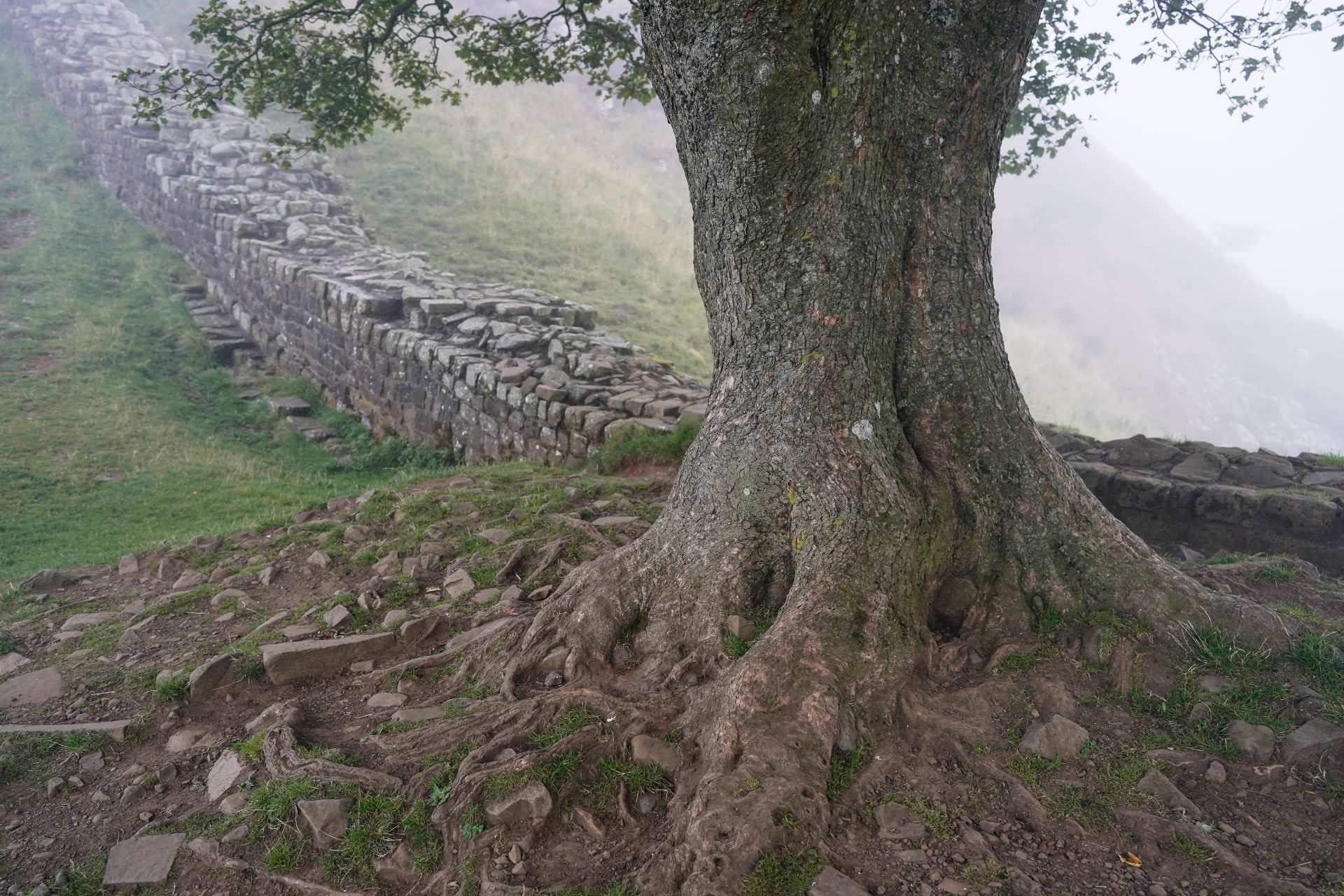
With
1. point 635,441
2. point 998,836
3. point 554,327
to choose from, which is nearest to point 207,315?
point 554,327

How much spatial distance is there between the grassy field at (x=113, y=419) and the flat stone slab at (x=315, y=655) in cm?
298

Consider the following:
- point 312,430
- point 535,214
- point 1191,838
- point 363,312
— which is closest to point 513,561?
point 1191,838

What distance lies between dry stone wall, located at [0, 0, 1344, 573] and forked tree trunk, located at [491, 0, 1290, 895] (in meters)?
2.65

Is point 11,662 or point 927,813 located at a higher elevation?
point 927,813

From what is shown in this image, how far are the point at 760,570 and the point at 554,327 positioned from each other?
23.8 feet

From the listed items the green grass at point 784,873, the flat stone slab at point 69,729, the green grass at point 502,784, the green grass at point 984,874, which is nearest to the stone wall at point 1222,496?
the green grass at point 984,874

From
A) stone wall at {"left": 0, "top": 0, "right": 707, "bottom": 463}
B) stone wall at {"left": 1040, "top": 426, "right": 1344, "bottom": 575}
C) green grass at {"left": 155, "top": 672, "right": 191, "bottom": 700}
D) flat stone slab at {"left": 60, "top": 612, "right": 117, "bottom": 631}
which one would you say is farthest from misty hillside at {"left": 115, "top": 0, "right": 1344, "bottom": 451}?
green grass at {"left": 155, "top": 672, "right": 191, "bottom": 700}

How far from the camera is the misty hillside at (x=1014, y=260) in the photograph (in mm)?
17781

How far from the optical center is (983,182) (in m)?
4.00

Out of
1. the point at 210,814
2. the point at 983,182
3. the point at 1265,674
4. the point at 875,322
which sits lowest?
the point at 210,814

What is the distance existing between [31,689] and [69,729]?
729mm

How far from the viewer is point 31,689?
4.35 metres

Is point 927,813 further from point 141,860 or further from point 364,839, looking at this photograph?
point 141,860

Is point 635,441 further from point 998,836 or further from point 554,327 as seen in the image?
point 998,836
